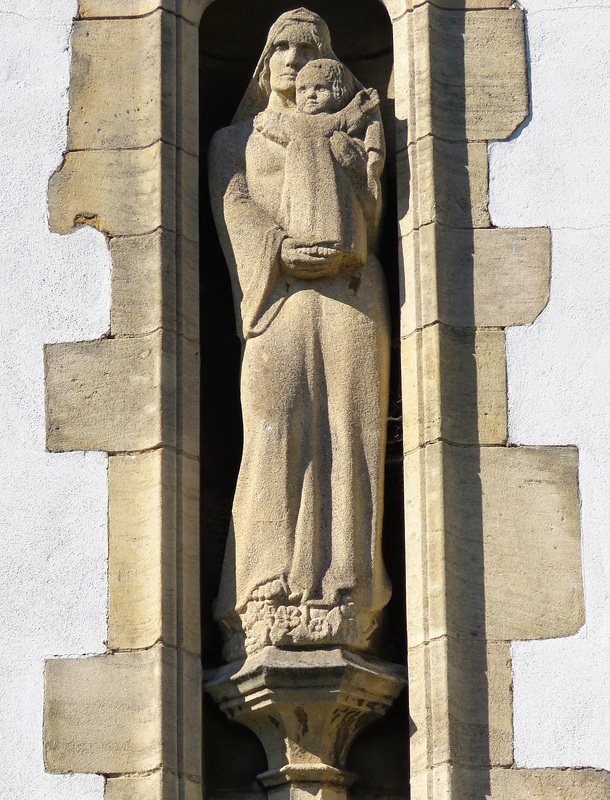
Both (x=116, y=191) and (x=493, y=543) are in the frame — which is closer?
(x=493, y=543)

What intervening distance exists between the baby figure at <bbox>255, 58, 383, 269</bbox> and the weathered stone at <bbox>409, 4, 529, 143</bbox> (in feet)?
0.55

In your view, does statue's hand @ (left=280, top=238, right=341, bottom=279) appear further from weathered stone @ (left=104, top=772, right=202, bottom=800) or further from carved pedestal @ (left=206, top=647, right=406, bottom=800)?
weathered stone @ (left=104, top=772, right=202, bottom=800)

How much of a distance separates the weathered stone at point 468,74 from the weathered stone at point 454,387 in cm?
64

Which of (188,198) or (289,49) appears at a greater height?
(289,49)

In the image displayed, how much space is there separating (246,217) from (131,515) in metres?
0.95

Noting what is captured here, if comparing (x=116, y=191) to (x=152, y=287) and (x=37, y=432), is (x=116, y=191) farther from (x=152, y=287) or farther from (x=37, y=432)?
→ (x=37, y=432)

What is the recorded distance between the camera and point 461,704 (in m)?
5.71

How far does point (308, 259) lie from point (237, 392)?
22.1 inches

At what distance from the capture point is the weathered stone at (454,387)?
5.97 metres

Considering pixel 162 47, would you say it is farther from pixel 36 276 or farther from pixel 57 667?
pixel 57 667

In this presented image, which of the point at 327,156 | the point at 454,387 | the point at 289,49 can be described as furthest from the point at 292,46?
the point at 454,387

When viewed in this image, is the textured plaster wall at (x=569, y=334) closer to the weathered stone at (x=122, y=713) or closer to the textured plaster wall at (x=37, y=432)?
the weathered stone at (x=122, y=713)

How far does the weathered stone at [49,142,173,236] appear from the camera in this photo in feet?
20.4

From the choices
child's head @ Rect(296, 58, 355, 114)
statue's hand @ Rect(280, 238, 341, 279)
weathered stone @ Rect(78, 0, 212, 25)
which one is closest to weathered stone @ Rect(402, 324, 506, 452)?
statue's hand @ Rect(280, 238, 341, 279)
